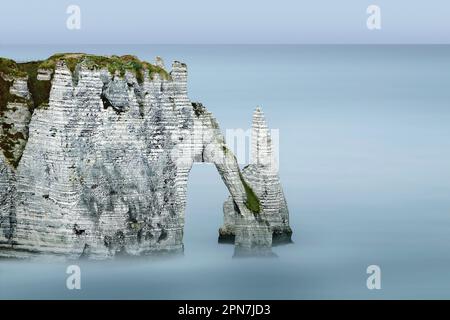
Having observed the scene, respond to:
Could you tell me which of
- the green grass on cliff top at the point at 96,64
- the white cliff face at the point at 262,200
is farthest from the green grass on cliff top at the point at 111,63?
the white cliff face at the point at 262,200

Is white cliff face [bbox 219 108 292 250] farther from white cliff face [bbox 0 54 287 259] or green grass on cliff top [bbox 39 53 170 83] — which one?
green grass on cliff top [bbox 39 53 170 83]

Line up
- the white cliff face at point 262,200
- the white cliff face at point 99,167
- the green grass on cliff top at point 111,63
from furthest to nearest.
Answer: the white cliff face at point 262,200 < the green grass on cliff top at point 111,63 < the white cliff face at point 99,167

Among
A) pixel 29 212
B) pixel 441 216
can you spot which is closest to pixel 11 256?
pixel 29 212

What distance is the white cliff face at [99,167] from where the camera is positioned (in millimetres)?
81875

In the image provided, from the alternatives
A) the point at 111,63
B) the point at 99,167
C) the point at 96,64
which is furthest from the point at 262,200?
the point at 96,64

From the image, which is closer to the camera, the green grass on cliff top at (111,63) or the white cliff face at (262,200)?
the green grass on cliff top at (111,63)

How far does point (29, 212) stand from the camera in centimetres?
8294

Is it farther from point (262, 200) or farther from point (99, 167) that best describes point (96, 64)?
point (262, 200)

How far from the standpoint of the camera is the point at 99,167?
270 ft

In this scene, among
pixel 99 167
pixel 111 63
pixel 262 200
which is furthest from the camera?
pixel 262 200

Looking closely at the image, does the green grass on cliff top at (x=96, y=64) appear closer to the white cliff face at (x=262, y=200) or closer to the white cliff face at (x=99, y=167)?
the white cliff face at (x=99, y=167)

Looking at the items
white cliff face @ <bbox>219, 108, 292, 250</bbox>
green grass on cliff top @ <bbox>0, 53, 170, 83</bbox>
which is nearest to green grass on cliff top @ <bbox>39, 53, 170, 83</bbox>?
green grass on cliff top @ <bbox>0, 53, 170, 83</bbox>

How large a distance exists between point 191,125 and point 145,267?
6.99m

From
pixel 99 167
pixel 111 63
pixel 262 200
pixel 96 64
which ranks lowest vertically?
pixel 262 200
